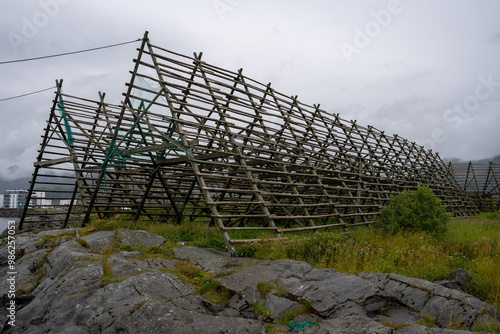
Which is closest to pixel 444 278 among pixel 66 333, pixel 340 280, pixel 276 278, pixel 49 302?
pixel 340 280

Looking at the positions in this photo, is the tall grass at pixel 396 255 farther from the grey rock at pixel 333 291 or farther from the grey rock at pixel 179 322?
the grey rock at pixel 179 322

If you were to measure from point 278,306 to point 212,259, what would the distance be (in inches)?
85.0

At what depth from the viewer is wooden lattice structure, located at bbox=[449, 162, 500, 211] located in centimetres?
2425

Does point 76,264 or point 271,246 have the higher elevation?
point 76,264

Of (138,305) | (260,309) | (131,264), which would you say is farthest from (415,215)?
(138,305)

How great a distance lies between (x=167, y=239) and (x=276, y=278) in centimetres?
379

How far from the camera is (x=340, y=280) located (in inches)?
183

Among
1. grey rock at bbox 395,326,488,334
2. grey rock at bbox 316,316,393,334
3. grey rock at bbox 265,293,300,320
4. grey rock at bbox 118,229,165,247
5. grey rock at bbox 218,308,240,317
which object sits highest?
grey rock at bbox 118,229,165,247

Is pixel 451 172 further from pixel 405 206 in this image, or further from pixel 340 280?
pixel 340 280

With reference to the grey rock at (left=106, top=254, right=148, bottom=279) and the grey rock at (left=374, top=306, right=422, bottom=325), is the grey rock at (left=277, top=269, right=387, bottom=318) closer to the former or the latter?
the grey rock at (left=374, top=306, right=422, bottom=325)

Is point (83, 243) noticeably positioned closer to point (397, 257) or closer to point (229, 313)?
point (229, 313)

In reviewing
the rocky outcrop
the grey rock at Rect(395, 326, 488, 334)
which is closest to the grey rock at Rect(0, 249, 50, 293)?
the rocky outcrop

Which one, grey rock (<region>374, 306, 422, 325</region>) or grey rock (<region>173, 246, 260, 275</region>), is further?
grey rock (<region>173, 246, 260, 275</region>)

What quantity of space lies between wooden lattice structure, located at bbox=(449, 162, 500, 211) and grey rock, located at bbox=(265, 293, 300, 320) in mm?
24509
